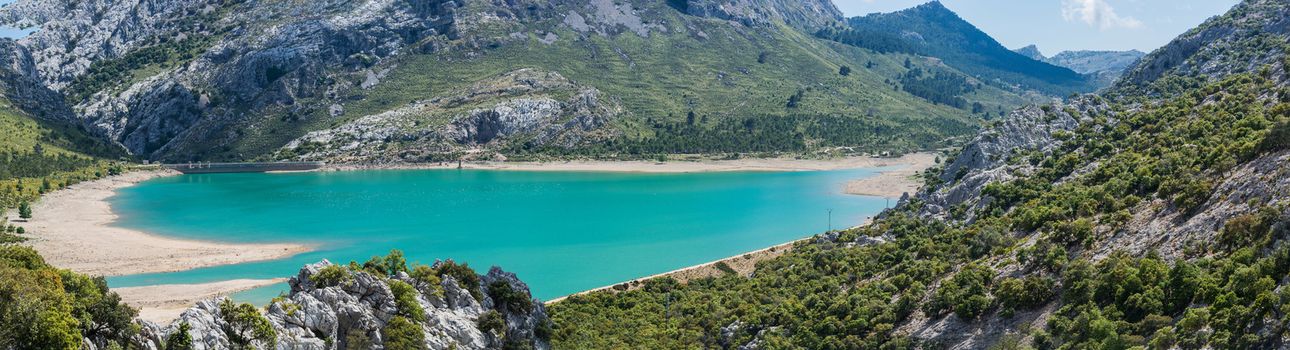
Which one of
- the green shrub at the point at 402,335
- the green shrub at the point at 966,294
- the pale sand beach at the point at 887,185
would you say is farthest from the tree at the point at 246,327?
the pale sand beach at the point at 887,185

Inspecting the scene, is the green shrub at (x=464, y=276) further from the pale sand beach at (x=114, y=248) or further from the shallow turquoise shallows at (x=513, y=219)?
the pale sand beach at (x=114, y=248)

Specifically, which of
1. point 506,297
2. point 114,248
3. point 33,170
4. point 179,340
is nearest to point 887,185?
point 114,248

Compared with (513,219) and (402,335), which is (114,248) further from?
(402,335)

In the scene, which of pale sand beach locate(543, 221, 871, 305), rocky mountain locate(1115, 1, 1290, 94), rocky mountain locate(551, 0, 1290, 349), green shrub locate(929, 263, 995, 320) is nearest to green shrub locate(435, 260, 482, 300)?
rocky mountain locate(551, 0, 1290, 349)

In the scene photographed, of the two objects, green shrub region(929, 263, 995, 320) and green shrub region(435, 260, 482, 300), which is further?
green shrub region(435, 260, 482, 300)

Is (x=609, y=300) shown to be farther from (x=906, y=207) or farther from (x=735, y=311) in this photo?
(x=906, y=207)

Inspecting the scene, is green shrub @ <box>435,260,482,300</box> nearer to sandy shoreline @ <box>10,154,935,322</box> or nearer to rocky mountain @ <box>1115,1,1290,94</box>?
sandy shoreline @ <box>10,154,935,322</box>
